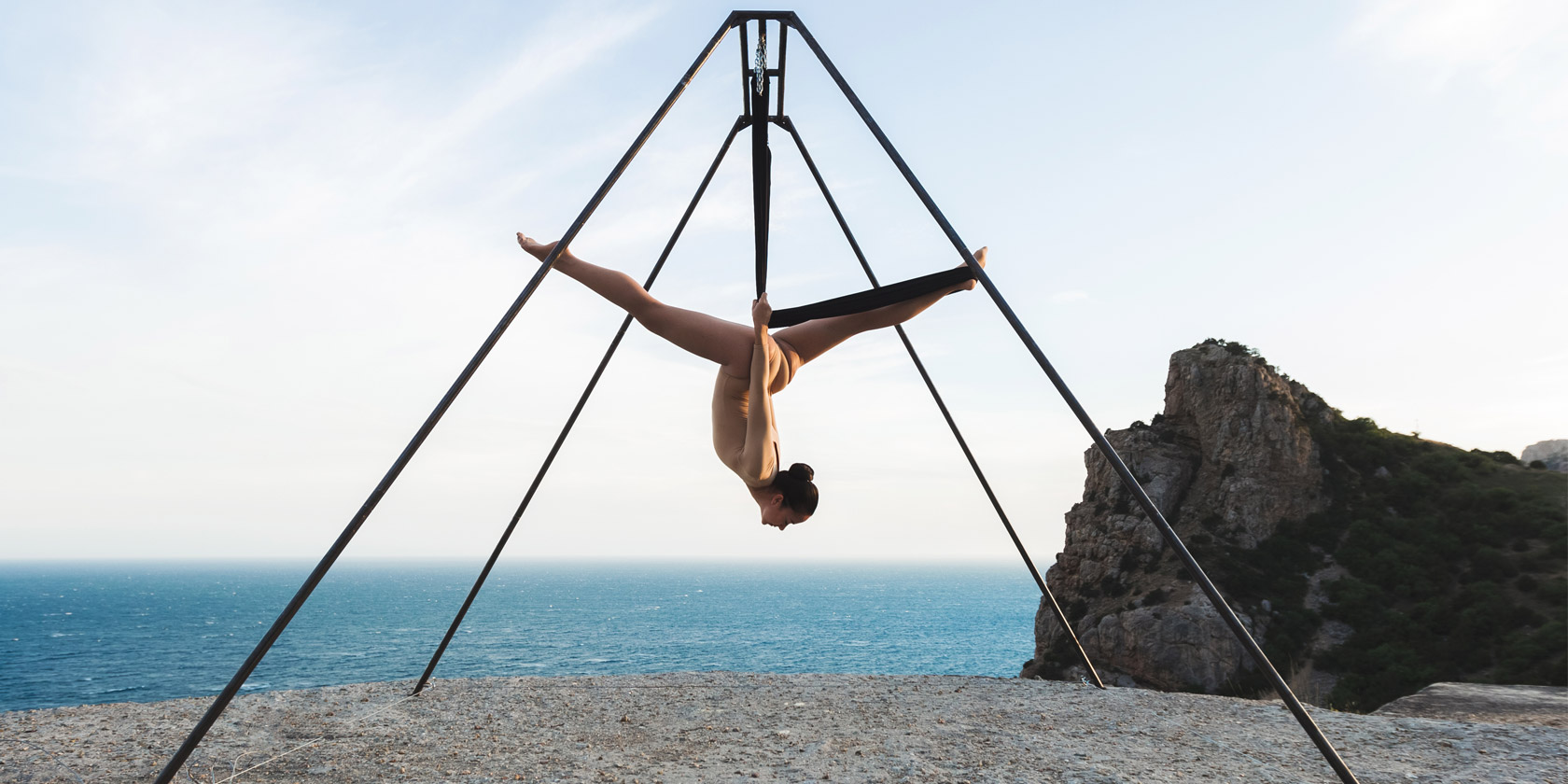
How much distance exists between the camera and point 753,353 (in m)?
4.99

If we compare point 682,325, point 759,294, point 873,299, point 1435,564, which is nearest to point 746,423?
point 682,325

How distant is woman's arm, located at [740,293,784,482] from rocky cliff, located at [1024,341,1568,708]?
29055 mm

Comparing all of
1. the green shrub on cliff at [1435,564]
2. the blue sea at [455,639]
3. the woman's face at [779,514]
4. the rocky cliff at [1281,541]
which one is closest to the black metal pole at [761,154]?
the woman's face at [779,514]

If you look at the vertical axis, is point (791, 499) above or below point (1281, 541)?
below

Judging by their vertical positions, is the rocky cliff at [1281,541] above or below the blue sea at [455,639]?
above

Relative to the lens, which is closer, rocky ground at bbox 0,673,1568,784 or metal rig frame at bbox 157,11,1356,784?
metal rig frame at bbox 157,11,1356,784

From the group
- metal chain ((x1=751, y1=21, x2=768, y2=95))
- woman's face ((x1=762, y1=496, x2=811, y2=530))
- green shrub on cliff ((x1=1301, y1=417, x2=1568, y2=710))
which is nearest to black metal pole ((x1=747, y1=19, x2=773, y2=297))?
metal chain ((x1=751, y1=21, x2=768, y2=95))

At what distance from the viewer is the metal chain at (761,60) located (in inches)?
268

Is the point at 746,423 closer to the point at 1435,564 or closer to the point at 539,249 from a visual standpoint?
the point at 539,249

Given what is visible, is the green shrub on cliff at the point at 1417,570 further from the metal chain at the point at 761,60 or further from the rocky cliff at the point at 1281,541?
the metal chain at the point at 761,60

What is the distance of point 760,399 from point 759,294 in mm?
2655

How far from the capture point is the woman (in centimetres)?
494

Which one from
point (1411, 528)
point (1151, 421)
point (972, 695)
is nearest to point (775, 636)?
point (1151, 421)

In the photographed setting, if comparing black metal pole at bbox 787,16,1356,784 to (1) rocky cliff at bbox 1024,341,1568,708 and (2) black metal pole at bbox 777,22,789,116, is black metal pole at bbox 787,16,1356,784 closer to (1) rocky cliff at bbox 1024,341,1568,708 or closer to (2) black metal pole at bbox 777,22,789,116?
(2) black metal pole at bbox 777,22,789,116
